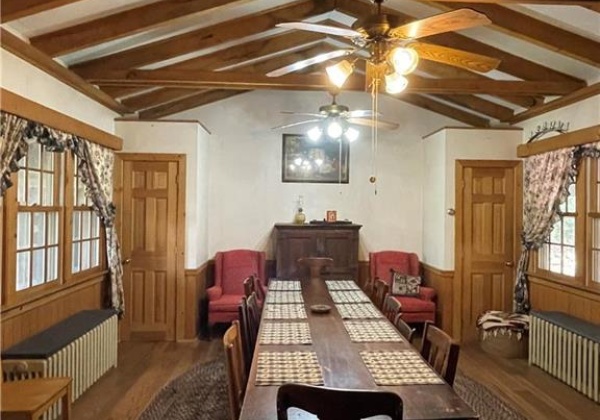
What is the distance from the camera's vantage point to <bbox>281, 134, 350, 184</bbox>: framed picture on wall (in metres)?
6.62

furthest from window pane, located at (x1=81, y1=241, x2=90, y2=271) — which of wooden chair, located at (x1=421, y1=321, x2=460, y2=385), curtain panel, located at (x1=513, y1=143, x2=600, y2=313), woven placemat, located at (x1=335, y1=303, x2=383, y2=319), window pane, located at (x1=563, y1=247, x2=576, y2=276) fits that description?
window pane, located at (x1=563, y1=247, x2=576, y2=276)

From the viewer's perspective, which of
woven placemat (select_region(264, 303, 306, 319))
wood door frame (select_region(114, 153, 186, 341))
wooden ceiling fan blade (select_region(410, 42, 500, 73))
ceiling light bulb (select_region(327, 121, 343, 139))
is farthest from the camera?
wood door frame (select_region(114, 153, 186, 341))

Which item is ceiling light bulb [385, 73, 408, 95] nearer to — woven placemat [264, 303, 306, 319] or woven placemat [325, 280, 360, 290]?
woven placemat [264, 303, 306, 319]

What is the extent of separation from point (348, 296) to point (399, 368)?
1.84 meters

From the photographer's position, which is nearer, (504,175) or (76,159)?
(76,159)

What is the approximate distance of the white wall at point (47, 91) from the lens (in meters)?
3.37

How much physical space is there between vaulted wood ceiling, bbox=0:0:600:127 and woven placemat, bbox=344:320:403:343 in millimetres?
2108

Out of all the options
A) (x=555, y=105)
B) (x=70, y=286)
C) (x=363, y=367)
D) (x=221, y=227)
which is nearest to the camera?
(x=363, y=367)

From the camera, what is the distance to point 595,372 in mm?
3814

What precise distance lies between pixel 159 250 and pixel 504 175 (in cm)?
421

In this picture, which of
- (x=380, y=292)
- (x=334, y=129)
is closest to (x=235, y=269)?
(x=334, y=129)

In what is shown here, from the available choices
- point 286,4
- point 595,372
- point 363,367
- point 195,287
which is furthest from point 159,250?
point 595,372

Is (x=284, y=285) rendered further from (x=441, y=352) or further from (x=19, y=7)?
(x=19, y=7)

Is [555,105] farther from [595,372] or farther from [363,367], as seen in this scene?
[363,367]
